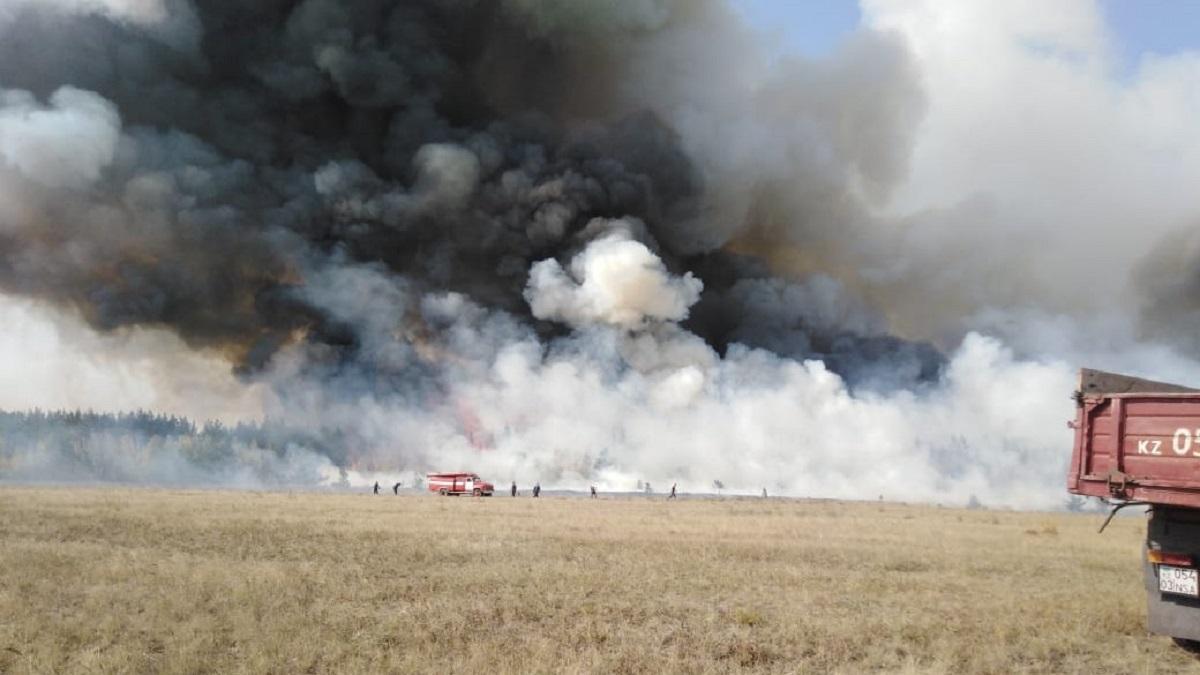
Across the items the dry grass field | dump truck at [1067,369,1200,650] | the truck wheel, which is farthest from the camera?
the truck wheel

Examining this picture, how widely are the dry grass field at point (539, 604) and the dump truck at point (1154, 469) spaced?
105cm

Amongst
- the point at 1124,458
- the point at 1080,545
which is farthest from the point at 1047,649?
the point at 1080,545

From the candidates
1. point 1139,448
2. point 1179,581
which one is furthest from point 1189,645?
point 1139,448

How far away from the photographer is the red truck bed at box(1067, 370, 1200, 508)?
1160 cm

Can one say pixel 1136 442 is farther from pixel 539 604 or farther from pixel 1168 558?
pixel 539 604

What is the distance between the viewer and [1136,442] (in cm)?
1231

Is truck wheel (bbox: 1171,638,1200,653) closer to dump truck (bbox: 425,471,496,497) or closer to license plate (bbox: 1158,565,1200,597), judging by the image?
license plate (bbox: 1158,565,1200,597)

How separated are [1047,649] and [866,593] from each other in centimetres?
523

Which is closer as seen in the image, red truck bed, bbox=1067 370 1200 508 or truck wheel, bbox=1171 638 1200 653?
red truck bed, bbox=1067 370 1200 508

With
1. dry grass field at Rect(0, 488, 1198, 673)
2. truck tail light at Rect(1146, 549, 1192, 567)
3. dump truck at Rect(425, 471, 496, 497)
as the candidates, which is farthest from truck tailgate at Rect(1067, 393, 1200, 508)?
dump truck at Rect(425, 471, 496, 497)

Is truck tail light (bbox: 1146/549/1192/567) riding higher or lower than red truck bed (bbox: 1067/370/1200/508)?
lower

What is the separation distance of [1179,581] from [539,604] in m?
10.1

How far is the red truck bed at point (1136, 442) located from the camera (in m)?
11.6

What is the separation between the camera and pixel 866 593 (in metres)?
18.3
